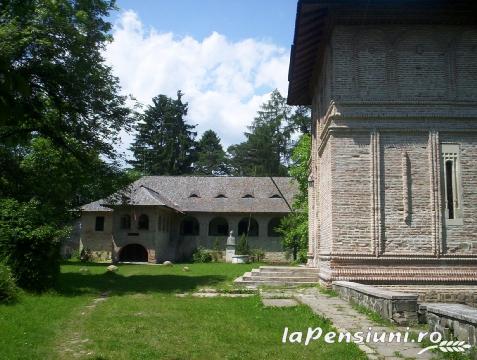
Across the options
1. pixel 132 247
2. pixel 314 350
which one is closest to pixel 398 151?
pixel 314 350

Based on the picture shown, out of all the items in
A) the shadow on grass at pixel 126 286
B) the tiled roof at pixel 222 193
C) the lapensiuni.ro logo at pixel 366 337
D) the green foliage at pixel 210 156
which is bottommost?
the shadow on grass at pixel 126 286

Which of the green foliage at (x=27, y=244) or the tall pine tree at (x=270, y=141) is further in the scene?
the tall pine tree at (x=270, y=141)

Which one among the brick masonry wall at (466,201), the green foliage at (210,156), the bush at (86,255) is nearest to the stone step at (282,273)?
the brick masonry wall at (466,201)

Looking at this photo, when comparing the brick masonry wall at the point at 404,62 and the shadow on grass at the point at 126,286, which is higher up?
the brick masonry wall at the point at 404,62

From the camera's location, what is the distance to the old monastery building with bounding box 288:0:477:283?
13.0m

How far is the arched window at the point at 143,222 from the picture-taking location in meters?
35.8

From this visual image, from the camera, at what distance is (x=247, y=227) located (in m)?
40.7

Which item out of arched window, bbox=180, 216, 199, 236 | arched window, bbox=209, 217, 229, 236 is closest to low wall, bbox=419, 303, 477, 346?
arched window, bbox=209, 217, 229, 236

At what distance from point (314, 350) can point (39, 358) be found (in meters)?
3.47

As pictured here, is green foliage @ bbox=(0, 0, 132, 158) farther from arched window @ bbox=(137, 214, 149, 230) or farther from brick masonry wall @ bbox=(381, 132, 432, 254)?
arched window @ bbox=(137, 214, 149, 230)

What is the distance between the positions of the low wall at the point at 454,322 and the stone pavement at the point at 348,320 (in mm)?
431

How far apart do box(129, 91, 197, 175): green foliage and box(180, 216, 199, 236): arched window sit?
20992mm

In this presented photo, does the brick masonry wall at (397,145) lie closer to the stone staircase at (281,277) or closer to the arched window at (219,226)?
the stone staircase at (281,277)

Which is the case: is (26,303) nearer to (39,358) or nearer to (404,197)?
(39,358)
